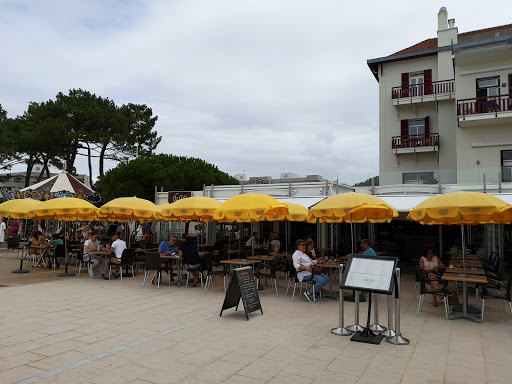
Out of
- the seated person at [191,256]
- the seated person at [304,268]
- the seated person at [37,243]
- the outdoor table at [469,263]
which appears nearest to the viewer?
the seated person at [304,268]

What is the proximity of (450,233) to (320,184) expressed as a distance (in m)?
A: 6.55

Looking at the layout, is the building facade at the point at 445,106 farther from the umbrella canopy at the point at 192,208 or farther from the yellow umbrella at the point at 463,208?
the umbrella canopy at the point at 192,208

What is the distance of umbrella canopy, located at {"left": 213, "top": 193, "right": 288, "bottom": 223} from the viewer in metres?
9.35

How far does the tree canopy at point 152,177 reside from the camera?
1079 inches

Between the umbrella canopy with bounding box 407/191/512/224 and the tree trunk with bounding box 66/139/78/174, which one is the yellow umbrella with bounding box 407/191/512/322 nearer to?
the umbrella canopy with bounding box 407/191/512/224

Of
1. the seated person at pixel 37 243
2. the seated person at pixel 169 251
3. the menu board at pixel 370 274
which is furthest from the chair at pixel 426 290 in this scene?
the seated person at pixel 37 243

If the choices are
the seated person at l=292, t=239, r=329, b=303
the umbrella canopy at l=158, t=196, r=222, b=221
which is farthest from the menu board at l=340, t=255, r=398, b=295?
the umbrella canopy at l=158, t=196, r=222, b=221

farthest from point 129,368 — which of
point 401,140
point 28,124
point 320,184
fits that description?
point 28,124

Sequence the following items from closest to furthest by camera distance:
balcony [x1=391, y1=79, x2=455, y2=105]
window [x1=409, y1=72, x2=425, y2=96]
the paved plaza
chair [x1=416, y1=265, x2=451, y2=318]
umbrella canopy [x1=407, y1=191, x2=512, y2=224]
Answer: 1. the paved plaza
2. umbrella canopy [x1=407, y1=191, x2=512, y2=224]
3. chair [x1=416, y1=265, x2=451, y2=318]
4. balcony [x1=391, y1=79, x2=455, y2=105]
5. window [x1=409, y1=72, x2=425, y2=96]

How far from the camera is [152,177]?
2761cm

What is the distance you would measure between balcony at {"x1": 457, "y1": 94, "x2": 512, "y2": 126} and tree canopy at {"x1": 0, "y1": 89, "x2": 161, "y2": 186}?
2711cm

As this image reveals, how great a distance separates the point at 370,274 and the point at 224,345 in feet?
7.89

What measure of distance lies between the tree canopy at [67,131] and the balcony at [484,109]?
1067 inches

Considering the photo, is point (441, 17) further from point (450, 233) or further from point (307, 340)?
point (307, 340)
